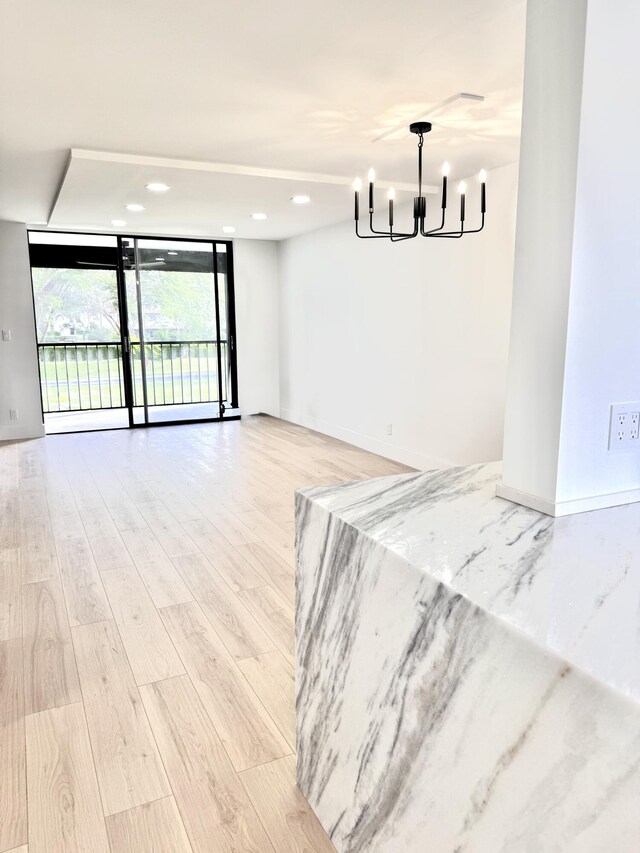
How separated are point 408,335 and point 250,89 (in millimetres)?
2773

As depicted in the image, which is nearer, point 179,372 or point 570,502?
point 570,502

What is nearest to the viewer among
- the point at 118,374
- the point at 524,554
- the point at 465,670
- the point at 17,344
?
the point at 465,670

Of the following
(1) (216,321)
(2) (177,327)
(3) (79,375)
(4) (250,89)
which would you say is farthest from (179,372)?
(4) (250,89)

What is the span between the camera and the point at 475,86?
2.59m

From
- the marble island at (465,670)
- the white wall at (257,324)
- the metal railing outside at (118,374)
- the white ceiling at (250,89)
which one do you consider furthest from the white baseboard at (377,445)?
the marble island at (465,670)

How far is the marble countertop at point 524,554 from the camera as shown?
0.87 m

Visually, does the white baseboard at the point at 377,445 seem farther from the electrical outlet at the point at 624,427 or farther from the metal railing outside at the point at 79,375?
the electrical outlet at the point at 624,427

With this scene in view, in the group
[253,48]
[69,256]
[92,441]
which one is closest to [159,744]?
[253,48]

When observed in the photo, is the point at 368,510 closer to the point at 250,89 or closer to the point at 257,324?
the point at 250,89

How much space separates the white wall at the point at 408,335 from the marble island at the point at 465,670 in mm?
2800

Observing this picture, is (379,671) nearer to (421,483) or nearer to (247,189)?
(421,483)

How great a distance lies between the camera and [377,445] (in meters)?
5.67

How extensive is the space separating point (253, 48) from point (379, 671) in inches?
88.4

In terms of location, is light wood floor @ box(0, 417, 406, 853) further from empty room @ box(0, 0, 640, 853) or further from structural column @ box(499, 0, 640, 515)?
structural column @ box(499, 0, 640, 515)
